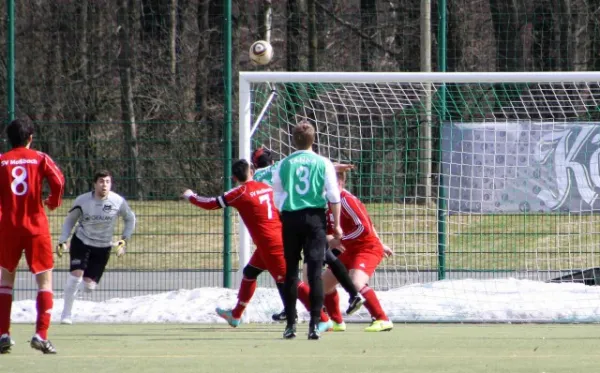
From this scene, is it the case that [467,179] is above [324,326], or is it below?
above

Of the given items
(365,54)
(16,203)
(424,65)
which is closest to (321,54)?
(365,54)

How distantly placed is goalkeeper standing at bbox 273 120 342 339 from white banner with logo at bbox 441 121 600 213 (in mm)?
3497

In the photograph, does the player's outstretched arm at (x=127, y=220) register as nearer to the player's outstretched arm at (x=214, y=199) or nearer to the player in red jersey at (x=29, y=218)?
the player's outstretched arm at (x=214, y=199)

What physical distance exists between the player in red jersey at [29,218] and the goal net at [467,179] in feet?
13.3

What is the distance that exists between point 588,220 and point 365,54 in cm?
467

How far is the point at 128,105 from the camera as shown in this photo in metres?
17.7

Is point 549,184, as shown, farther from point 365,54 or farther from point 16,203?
point 16,203

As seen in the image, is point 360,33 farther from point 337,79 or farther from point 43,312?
point 43,312

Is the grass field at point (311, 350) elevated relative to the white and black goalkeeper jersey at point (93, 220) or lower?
lower

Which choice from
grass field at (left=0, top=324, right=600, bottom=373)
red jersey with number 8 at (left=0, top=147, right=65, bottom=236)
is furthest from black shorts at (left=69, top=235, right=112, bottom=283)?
red jersey with number 8 at (left=0, top=147, right=65, bottom=236)

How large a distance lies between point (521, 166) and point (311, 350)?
4934mm

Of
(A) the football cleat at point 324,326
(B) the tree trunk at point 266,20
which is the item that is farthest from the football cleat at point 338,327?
(B) the tree trunk at point 266,20

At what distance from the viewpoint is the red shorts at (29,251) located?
8.27 meters

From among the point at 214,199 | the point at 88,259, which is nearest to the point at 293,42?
the point at 88,259
